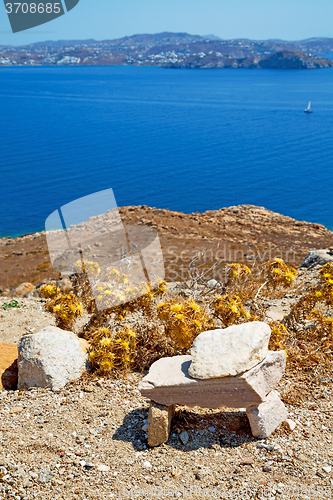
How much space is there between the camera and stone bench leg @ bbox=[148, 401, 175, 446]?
4.56 metres

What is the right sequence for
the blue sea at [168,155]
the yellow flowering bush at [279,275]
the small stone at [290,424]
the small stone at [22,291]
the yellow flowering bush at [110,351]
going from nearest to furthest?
the small stone at [290,424] → the yellow flowering bush at [110,351] → the yellow flowering bush at [279,275] → the small stone at [22,291] → the blue sea at [168,155]

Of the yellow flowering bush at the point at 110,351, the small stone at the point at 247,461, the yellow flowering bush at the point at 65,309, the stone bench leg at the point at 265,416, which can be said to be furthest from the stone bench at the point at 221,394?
the yellow flowering bush at the point at 65,309

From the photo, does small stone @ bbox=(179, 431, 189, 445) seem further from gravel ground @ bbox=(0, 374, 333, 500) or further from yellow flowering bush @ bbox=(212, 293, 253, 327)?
yellow flowering bush @ bbox=(212, 293, 253, 327)

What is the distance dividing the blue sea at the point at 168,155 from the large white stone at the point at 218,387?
29.7 metres

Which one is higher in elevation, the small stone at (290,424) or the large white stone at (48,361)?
the large white stone at (48,361)

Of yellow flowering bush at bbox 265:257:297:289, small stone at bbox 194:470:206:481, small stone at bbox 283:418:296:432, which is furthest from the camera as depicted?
yellow flowering bush at bbox 265:257:297:289

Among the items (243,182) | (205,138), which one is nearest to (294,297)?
(243,182)

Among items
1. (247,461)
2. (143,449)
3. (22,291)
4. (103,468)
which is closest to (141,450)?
(143,449)

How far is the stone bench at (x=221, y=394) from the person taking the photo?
14.5 feet

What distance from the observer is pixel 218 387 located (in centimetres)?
446

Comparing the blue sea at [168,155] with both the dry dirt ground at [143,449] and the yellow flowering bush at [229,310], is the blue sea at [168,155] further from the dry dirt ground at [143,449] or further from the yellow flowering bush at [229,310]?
the dry dirt ground at [143,449]

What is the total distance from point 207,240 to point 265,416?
1996 centimetres

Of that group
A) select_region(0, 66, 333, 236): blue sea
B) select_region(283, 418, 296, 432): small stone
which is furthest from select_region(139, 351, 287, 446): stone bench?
select_region(0, 66, 333, 236): blue sea

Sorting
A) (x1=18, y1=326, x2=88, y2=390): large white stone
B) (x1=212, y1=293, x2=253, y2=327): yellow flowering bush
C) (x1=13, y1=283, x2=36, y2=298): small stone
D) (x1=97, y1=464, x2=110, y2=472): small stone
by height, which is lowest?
(x1=13, y1=283, x2=36, y2=298): small stone
